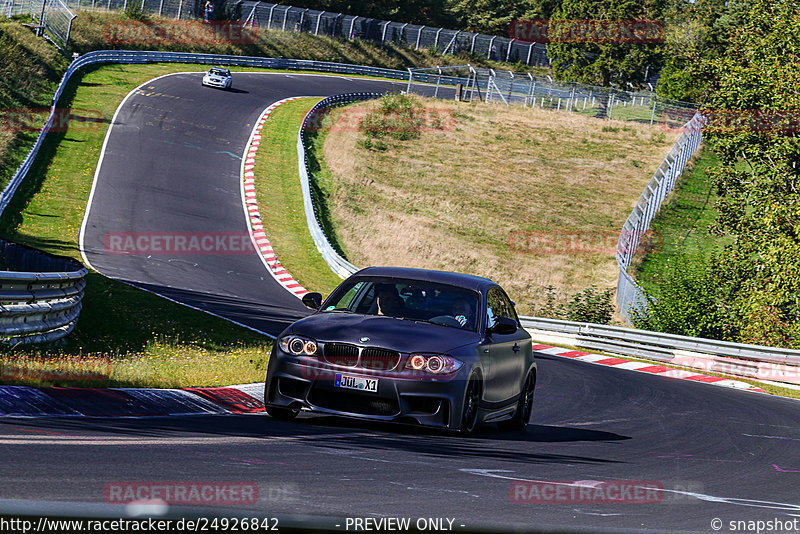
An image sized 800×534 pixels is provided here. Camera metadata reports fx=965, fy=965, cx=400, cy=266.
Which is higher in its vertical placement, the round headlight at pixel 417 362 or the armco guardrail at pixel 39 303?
the round headlight at pixel 417 362

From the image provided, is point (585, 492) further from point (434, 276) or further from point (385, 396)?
point (434, 276)

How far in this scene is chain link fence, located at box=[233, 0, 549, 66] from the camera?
251ft

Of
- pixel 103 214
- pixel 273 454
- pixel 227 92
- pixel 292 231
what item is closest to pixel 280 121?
pixel 227 92

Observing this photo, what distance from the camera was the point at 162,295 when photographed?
22344 millimetres

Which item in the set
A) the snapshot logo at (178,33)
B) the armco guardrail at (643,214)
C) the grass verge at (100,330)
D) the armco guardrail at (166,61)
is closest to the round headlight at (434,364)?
the grass verge at (100,330)

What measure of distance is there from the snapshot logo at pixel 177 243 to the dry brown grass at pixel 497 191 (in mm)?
5045

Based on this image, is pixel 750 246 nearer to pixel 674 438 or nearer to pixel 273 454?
pixel 674 438

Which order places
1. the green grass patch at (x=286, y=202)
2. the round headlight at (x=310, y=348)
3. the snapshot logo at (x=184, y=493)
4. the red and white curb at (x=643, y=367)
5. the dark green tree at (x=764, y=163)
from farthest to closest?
the green grass patch at (x=286, y=202) < the dark green tree at (x=764, y=163) < the red and white curb at (x=643, y=367) < the round headlight at (x=310, y=348) < the snapshot logo at (x=184, y=493)

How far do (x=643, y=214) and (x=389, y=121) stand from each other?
22.0 metres

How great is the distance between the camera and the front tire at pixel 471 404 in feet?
28.0

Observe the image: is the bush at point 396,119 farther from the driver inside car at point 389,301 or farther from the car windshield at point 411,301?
the driver inside car at point 389,301

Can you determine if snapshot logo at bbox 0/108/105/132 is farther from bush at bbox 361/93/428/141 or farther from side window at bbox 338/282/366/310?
side window at bbox 338/282/366/310

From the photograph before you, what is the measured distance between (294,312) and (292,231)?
425 inches

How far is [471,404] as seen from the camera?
8.72m
